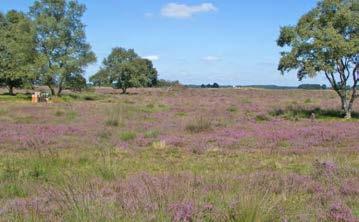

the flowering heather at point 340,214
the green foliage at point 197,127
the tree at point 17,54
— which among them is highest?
the tree at point 17,54

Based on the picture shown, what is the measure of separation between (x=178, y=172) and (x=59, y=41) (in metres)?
59.6

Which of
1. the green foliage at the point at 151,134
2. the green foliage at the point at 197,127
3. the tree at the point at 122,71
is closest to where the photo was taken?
the green foliage at the point at 151,134

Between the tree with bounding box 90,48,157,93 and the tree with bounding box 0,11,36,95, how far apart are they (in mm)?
34288

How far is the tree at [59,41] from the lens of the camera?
68.0 m

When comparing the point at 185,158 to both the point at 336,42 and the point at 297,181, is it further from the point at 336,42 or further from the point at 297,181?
the point at 336,42

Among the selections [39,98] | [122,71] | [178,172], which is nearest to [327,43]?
[178,172]

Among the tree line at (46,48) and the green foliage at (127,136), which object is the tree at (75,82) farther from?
the green foliage at (127,136)

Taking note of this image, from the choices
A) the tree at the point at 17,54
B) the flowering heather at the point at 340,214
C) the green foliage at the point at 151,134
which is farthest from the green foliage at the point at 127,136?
the tree at the point at 17,54

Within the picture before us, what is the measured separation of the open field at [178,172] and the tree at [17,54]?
38.4 metres

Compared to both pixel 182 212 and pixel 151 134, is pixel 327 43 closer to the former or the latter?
pixel 151 134

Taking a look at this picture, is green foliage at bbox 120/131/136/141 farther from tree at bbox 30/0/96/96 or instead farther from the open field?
tree at bbox 30/0/96/96

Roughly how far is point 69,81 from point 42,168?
6041 centimetres

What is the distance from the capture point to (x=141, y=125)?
27.2m

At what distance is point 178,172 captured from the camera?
38.4 ft
